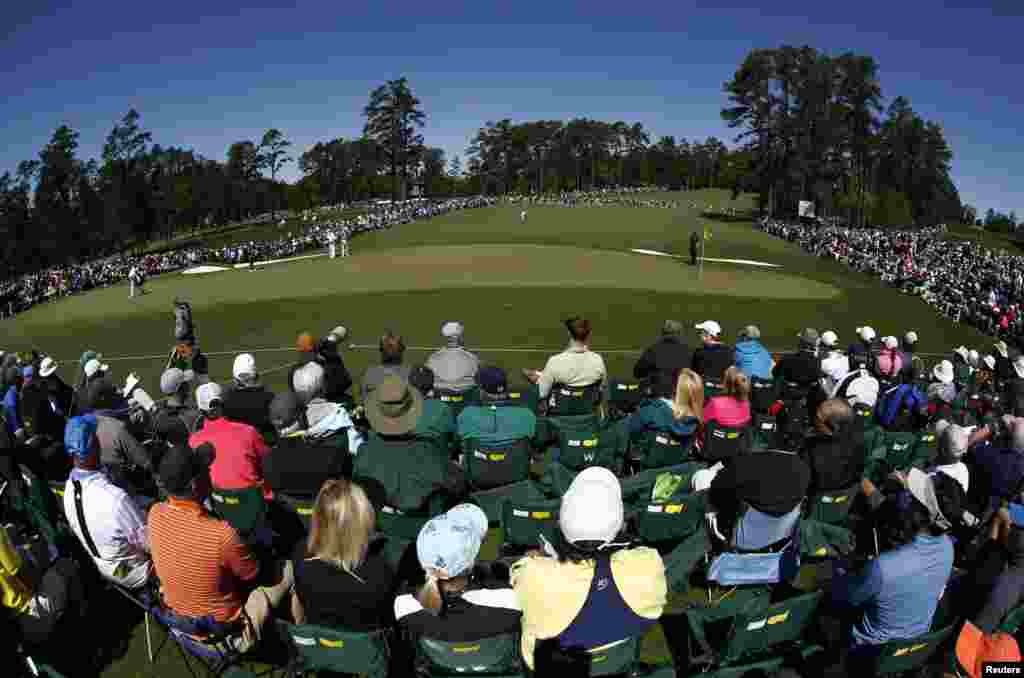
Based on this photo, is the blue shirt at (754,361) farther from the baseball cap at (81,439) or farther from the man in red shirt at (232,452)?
the baseball cap at (81,439)

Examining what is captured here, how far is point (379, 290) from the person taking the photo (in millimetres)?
25016

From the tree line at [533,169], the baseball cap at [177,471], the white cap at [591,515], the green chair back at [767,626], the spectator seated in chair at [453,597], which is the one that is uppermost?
the tree line at [533,169]

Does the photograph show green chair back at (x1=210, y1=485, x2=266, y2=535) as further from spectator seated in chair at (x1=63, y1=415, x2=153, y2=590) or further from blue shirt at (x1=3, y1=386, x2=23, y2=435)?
blue shirt at (x1=3, y1=386, x2=23, y2=435)

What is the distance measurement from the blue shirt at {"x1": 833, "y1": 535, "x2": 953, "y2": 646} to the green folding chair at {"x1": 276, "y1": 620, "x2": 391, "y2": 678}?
282cm

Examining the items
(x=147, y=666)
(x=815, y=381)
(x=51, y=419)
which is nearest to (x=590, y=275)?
(x=815, y=381)

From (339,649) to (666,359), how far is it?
6.50 meters

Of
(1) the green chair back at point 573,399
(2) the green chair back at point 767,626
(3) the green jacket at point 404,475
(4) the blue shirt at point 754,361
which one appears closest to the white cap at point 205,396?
(3) the green jacket at point 404,475

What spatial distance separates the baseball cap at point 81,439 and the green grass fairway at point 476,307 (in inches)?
372

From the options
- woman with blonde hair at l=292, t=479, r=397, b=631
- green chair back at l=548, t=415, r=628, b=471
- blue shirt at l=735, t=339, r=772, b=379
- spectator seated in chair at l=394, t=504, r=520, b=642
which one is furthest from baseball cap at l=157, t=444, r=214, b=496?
blue shirt at l=735, t=339, r=772, b=379

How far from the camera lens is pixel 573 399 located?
7996mm

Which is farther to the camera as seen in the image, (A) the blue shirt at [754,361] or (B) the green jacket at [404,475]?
(A) the blue shirt at [754,361]

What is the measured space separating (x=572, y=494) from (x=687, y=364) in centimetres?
635

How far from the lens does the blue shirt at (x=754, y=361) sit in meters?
9.56

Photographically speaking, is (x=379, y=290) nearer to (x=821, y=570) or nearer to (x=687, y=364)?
(x=687, y=364)
